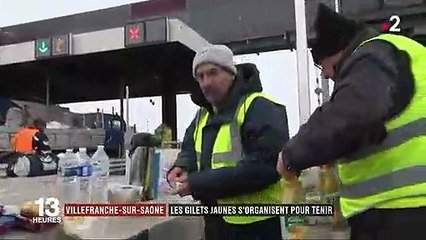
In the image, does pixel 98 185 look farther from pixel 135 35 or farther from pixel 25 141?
pixel 135 35

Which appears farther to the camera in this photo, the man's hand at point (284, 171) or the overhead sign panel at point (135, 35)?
the overhead sign panel at point (135, 35)

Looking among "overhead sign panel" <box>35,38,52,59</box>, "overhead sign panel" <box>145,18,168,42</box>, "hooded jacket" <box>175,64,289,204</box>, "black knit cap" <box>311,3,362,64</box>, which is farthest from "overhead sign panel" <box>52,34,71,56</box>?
"black knit cap" <box>311,3,362,64</box>

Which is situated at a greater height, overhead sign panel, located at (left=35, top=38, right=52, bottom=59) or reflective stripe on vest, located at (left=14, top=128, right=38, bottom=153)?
overhead sign panel, located at (left=35, top=38, right=52, bottom=59)

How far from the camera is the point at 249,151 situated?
120cm

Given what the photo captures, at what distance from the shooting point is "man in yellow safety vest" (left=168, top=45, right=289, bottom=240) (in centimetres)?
119

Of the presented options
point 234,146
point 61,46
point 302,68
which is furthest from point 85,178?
point 61,46

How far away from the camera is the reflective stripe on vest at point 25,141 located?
4.40 m

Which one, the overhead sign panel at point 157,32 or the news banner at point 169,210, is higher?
the overhead sign panel at point 157,32

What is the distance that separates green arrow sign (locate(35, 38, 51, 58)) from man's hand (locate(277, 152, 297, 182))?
20.1 feet

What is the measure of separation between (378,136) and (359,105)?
0.28ft

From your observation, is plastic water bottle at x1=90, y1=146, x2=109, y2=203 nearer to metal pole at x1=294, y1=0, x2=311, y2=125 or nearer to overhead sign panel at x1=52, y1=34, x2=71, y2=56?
metal pole at x1=294, y1=0, x2=311, y2=125

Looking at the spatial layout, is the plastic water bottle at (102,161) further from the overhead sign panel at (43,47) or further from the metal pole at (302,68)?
the overhead sign panel at (43,47)

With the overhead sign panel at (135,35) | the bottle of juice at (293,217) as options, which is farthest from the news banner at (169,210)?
the overhead sign panel at (135,35)

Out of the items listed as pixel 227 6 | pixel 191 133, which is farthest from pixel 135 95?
pixel 191 133
